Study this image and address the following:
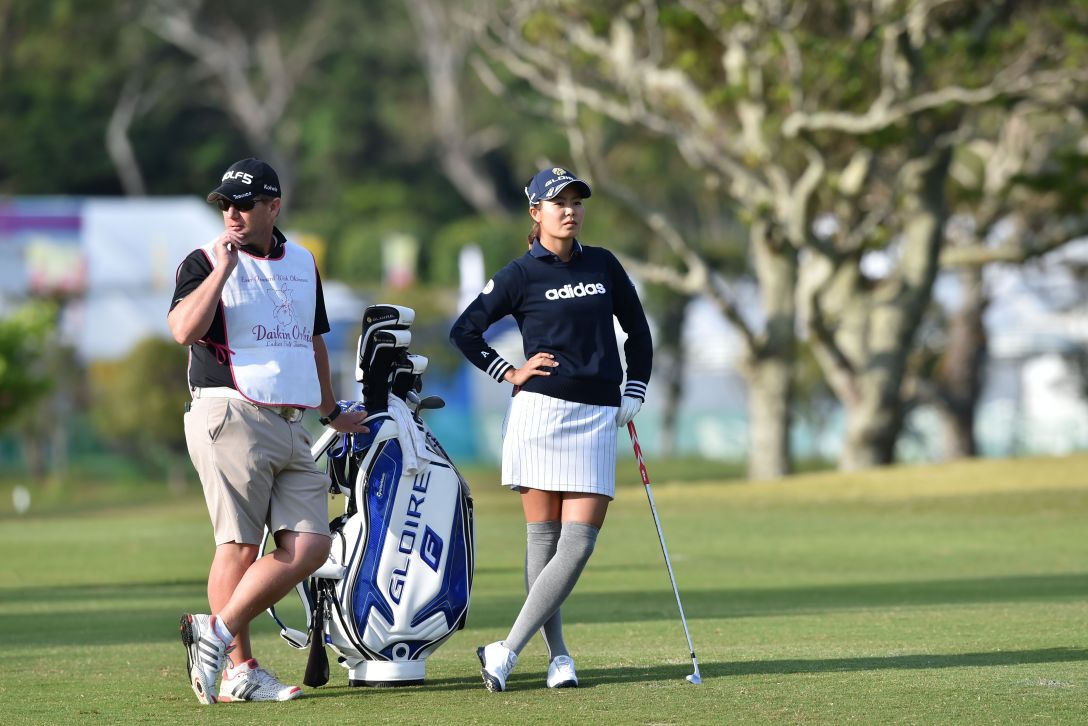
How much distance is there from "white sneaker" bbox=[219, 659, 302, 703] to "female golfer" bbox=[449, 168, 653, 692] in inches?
29.4

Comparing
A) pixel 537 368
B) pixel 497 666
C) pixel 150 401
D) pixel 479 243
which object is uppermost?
pixel 479 243

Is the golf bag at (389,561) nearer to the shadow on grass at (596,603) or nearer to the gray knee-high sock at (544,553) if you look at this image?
the gray knee-high sock at (544,553)

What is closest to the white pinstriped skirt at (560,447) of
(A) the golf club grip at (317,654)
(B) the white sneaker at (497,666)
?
(B) the white sneaker at (497,666)

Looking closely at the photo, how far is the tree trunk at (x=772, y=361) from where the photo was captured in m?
28.3

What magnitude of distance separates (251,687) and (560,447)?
4.75 feet

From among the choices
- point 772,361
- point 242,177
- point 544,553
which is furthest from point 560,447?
point 772,361

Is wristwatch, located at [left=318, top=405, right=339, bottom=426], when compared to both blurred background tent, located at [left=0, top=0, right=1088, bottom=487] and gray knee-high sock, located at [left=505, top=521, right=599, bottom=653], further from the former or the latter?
blurred background tent, located at [left=0, top=0, right=1088, bottom=487]

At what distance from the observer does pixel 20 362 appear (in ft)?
92.6

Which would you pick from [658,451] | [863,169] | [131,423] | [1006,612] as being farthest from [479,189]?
[1006,612]

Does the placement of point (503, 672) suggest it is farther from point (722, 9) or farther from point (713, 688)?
point (722, 9)

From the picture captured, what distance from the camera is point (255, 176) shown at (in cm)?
698

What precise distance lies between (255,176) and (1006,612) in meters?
4.87

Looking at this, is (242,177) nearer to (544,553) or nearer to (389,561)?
(389,561)

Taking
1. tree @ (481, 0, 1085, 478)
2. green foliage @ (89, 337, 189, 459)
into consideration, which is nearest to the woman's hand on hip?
tree @ (481, 0, 1085, 478)
